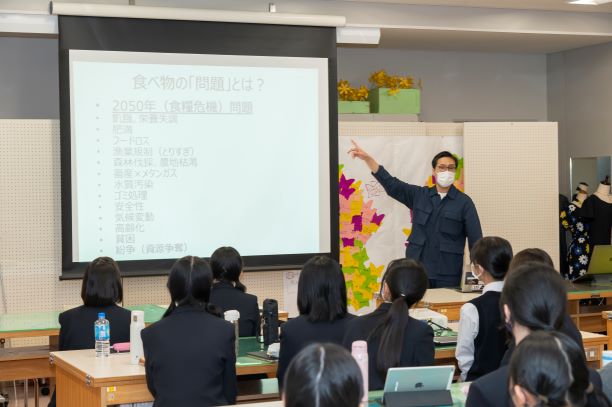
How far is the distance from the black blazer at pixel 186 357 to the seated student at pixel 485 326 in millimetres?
1130

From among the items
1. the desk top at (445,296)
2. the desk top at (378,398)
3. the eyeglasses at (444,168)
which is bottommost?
the desk top at (378,398)

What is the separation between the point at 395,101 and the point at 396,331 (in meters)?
4.99

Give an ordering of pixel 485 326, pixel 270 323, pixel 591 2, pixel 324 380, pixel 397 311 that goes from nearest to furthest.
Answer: pixel 324 380, pixel 397 311, pixel 485 326, pixel 270 323, pixel 591 2

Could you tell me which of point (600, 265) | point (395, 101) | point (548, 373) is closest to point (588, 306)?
point (600, 265)

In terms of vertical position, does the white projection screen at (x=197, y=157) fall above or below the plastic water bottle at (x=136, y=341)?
above

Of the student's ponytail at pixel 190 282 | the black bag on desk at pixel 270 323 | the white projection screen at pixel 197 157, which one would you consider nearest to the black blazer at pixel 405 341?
the student's ponytail at pixel 190 282

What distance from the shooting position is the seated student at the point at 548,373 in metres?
1.91

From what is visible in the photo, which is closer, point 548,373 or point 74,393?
point 548,373

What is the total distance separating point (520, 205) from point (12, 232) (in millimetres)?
4391

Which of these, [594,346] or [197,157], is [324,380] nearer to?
[594,346]

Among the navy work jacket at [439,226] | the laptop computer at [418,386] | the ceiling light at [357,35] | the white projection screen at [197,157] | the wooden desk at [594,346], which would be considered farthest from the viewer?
the ceiling light at [357,35]

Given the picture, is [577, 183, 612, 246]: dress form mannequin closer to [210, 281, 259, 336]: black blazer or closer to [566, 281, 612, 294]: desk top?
[566, 281, 612, 294]: desk top

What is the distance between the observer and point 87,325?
4586 millimetres

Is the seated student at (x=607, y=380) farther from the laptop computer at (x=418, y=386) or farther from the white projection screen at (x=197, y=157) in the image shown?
the white projection screen at (x=197, y=157)
